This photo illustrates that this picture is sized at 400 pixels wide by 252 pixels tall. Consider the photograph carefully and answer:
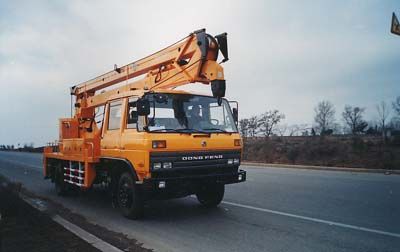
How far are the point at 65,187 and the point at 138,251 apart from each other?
6.41 metres

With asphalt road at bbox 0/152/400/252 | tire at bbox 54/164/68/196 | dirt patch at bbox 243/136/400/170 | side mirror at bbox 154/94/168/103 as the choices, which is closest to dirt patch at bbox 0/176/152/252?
asphalt road at bbox 0/152/400/252

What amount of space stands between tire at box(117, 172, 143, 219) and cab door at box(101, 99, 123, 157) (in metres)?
0.58

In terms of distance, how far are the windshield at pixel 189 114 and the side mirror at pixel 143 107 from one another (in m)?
0.18

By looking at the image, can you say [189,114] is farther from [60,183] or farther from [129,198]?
[60,183]

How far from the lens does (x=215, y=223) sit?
23.4 feet

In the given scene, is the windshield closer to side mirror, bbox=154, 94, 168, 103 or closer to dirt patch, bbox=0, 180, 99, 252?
side mirror, bbox=154, 94, 168, 103

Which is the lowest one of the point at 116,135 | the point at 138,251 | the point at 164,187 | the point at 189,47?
the point at 138,251

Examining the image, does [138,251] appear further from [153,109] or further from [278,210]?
[278,210]

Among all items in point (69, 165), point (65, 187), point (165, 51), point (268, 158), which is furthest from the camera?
point (268, 158)

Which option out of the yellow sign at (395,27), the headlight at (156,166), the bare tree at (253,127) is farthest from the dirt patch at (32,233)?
the bare tree at (253,127)

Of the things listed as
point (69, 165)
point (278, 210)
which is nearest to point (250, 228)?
point (278, 210)

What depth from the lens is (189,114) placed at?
776 cm

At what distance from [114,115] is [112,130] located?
34 cm

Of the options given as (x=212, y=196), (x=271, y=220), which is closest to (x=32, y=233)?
(x=212, y=196)
